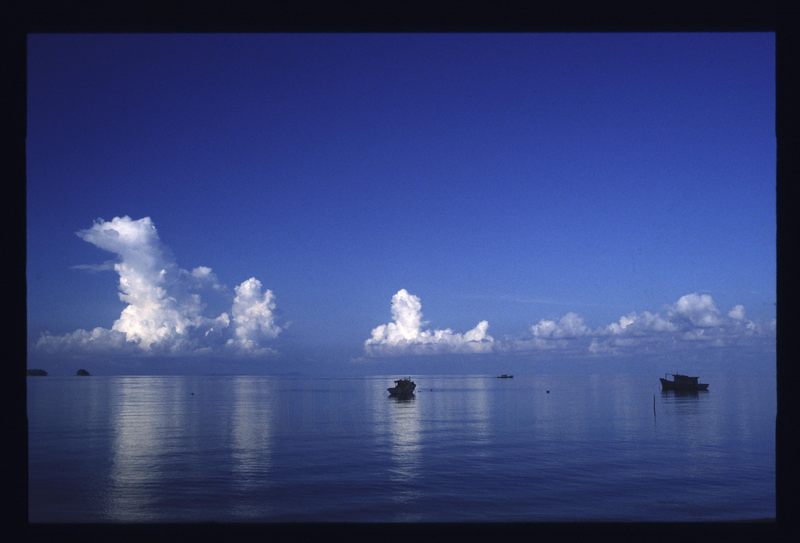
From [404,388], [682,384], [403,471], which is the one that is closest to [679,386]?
[682,384]

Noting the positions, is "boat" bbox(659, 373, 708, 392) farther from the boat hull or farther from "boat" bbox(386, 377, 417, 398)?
Answer: "boat" bbox(386, 377, 417, 398)

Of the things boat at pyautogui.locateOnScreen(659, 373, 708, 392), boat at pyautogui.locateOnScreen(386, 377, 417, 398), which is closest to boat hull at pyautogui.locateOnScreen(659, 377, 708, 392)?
boat at pyautogui.locateOnScreen(659, 373, 708, 392)

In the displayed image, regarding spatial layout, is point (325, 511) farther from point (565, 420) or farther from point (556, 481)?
point (565, 420)

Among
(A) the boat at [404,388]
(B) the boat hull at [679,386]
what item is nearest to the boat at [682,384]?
(B) the boat hull at [679,386]

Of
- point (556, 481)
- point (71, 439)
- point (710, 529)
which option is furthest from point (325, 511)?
point (71, 439)

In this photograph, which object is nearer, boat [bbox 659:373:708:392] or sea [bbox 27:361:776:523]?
sea [bbox 27:361:776:523]

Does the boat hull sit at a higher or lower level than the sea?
lower

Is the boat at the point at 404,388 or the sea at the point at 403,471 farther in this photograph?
the boat at the point at 404,388

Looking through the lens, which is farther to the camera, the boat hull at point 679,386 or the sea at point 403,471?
the boat hull at point 679,386

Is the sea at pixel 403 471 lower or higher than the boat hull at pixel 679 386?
higher

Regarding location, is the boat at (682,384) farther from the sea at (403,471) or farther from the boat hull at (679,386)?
the sea at (403,471)

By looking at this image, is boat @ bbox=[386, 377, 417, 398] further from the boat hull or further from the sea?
the sea
